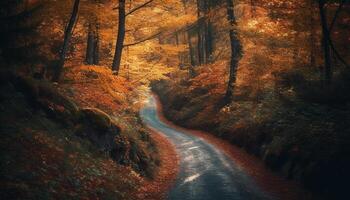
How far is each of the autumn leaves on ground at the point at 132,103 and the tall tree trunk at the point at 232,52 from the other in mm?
117

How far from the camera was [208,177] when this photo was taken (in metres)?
14.3

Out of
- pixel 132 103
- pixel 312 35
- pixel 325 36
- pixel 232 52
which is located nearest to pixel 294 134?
pixel 325 36

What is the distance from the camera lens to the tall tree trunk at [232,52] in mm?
24172

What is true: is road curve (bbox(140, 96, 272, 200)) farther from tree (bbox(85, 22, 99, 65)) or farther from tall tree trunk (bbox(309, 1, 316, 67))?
tree (bbox(85, 22, 99, 65))

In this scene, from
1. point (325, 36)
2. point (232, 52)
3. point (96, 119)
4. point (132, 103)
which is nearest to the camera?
point (96, 119)

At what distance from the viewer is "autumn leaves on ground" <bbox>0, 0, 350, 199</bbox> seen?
9.16 metres

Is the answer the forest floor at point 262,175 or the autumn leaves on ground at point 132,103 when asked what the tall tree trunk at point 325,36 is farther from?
the forest floor at point 262,175

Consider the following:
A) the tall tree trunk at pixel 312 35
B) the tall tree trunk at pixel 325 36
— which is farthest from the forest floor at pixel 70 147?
the tall tree trunk at pixel 312 35

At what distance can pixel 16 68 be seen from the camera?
11.4 m

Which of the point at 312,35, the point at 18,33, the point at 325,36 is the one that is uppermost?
the point at 312,35

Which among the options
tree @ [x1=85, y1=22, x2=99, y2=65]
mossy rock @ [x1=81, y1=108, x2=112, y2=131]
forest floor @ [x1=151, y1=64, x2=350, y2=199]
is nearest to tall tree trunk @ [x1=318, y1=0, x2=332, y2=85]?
forest floor @ [x1=151, y1=64, x2=350, y2=199]

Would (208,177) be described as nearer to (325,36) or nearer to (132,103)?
(325,36)

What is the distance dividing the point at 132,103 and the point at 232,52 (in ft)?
30.9

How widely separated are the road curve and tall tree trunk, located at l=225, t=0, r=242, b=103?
230 inches
